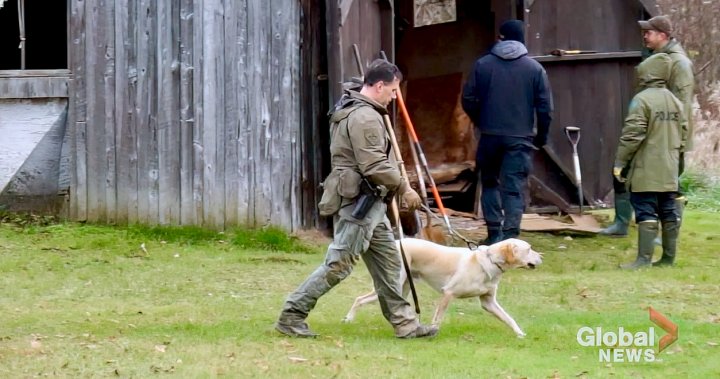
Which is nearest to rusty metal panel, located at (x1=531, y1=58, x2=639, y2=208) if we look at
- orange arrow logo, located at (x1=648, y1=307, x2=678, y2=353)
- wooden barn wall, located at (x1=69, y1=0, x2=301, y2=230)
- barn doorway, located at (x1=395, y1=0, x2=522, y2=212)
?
barn doorway, located at (x1=395, y1=0, x2=522, y2=212)

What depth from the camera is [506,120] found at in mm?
10711

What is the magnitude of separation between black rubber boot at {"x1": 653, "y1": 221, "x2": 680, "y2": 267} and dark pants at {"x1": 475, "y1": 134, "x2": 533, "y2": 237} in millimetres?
1261

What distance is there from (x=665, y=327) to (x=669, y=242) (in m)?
2.99

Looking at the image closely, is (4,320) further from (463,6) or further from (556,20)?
(463,6)

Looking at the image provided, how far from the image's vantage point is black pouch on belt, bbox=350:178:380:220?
7.15 m

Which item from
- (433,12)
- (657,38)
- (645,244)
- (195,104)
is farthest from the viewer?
(433,12)

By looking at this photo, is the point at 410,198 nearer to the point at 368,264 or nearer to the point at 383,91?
the point at 368,264

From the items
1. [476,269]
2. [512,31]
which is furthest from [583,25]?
[476,269]

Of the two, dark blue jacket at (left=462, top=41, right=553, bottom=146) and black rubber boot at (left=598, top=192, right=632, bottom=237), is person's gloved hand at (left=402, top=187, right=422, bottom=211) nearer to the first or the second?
dark blue jacket at (left=462, top=41, right=553, bottom=146)

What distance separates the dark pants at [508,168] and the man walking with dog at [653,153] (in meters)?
0.85

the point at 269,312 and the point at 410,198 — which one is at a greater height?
the point at 410,198

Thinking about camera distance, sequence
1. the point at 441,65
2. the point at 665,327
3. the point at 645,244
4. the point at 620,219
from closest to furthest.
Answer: the point at 665,327, the point at 645,244, the point at 620,219, the point at 441,65

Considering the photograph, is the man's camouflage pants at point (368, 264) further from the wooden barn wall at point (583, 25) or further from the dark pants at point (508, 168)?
the wooden barn wall at point (583, 25)

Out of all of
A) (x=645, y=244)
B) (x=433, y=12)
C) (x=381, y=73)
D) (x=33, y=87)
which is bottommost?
(x=645, y=244)
